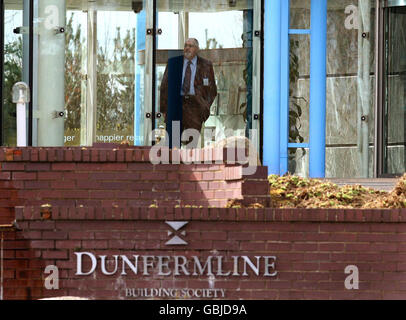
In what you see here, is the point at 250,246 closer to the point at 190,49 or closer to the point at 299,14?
the point at 190,49

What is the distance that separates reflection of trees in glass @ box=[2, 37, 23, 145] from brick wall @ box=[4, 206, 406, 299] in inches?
186

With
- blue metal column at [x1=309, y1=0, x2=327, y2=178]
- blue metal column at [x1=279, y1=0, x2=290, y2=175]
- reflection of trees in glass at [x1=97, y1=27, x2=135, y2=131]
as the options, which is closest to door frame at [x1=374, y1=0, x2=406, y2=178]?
blue metal column at [x1=309, y1=0, x2=327, y2=178]

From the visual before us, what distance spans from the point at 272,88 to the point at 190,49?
1.14 m

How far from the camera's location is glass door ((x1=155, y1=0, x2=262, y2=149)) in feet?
38.2

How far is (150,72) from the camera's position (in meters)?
11.7

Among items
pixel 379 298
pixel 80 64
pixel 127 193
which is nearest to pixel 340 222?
pixel 379 298

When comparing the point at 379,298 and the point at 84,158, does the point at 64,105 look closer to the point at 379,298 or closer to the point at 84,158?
the point at 84,158

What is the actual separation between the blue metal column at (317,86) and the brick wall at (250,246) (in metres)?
4.28

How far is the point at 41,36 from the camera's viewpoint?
1147 centimetres

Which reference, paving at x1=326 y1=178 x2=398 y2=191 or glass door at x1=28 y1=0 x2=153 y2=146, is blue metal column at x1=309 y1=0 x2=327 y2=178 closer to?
paving at x1=326 y1=178 x2=398 y2=191

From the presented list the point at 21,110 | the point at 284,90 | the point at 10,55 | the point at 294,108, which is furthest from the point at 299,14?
the point at 21,110

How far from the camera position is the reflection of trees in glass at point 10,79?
11.5 m

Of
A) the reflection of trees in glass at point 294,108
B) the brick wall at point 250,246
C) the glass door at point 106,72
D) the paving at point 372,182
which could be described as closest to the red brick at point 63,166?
the brick wall at point 250,246

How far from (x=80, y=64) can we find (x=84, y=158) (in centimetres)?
423
